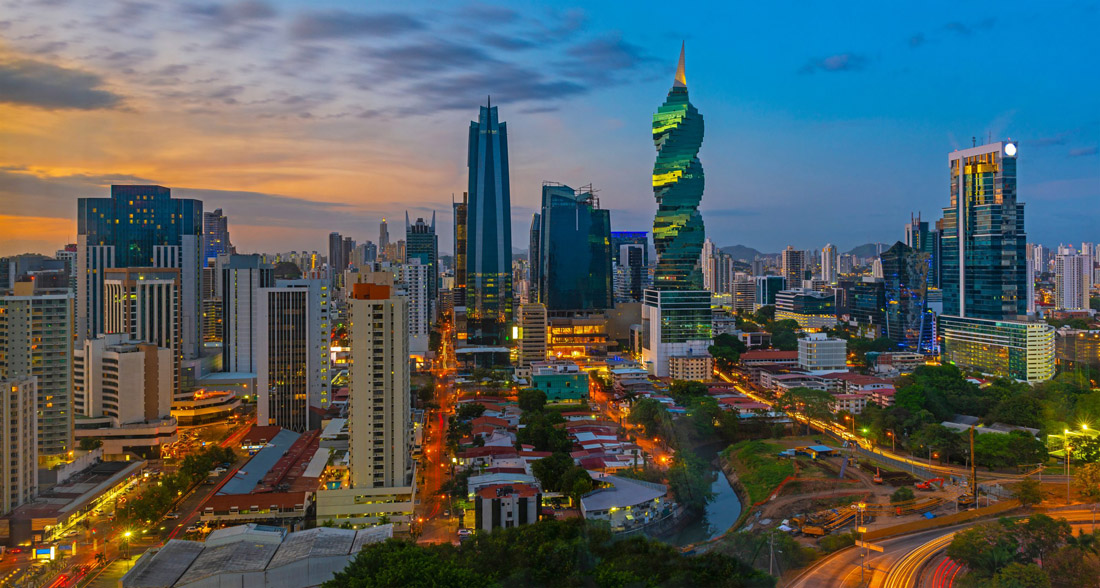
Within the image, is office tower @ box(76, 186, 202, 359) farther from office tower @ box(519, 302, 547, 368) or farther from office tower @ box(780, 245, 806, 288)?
office tower @ box(780, 245, 806, 288)

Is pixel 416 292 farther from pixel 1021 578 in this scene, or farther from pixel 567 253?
pixel 1021 578

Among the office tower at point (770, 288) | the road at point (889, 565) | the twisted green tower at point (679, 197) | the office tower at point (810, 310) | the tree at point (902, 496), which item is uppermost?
the twisted green tower at point (679, 197)

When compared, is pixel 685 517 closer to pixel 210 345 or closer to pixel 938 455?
pixel 938 455

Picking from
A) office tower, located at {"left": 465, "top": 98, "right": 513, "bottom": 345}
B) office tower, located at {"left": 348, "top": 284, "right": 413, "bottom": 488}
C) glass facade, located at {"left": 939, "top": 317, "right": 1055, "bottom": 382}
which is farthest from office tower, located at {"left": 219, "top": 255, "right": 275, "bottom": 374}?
glass facade, located at {"left": 939, "top": 317, "right": 1055, "bottom": 382}

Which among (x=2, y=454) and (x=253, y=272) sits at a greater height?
(x=253, y=272)

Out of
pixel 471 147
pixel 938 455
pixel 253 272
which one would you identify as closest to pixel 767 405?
pixel 938 455

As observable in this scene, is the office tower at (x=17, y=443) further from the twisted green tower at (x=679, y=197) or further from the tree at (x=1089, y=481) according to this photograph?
the twisted green tower at (x=679, y=197)

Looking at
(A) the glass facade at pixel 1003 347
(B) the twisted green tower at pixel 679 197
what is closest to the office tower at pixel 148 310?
(B) the twisted green tower at pixel 679 197
